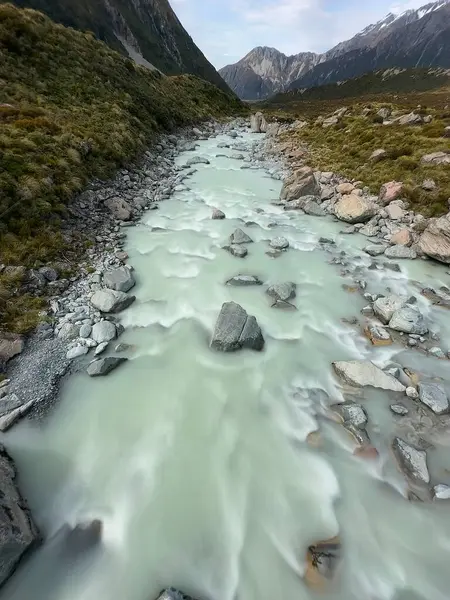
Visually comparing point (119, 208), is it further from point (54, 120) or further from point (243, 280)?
point (54, 120)

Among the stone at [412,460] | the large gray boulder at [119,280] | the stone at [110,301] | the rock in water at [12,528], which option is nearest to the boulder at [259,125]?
the large gray boulder at [119,280]

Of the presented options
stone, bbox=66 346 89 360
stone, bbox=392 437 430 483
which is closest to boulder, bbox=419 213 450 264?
stone, bbox=392 437 430 483

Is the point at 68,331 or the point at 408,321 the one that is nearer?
the point at 68,331

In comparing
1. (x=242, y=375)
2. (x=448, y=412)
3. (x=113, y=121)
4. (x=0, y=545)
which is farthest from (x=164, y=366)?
(x=113, y=121)

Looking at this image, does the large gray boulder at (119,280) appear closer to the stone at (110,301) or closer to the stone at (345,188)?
the stone at (110,301)

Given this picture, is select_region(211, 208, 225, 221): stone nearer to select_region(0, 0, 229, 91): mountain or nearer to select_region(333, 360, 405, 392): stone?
select_region(333, 360, 405, 392): stone

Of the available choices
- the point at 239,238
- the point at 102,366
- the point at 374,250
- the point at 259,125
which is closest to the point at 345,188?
the point at 374,250

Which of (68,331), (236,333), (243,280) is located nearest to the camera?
(68,331)
